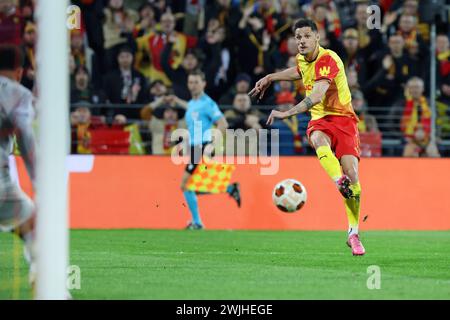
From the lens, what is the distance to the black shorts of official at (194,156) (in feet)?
54.6

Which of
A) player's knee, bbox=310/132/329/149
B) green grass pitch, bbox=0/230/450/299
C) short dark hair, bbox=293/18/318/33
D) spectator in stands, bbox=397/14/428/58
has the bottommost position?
green grass pitch, bbox=0/230/450/299

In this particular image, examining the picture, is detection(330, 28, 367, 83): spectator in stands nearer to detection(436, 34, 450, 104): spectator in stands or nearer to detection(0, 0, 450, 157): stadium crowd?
detection(0, 0, 450, 157): stadium crowd

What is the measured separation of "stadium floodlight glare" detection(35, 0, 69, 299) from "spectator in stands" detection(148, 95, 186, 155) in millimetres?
10821

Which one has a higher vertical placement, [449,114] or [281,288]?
[449,114]

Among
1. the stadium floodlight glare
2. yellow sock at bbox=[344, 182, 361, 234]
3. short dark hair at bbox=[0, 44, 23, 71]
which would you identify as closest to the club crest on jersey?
yellow sock at bbox=[344, 182, 361, 234]

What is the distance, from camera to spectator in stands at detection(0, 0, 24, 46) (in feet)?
55.8

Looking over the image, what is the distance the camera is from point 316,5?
62.6 feet

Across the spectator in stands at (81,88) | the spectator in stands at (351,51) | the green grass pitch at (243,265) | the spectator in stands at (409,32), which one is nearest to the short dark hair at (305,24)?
the green grass pitch at (243,265)

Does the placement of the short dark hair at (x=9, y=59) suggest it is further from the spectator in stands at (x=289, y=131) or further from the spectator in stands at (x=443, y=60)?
the spectator in stands at (x=443, y=60)

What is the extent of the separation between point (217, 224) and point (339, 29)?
4.46 m

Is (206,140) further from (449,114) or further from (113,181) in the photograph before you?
(449,114)

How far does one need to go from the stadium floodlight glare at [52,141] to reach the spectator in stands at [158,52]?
12216 mm
